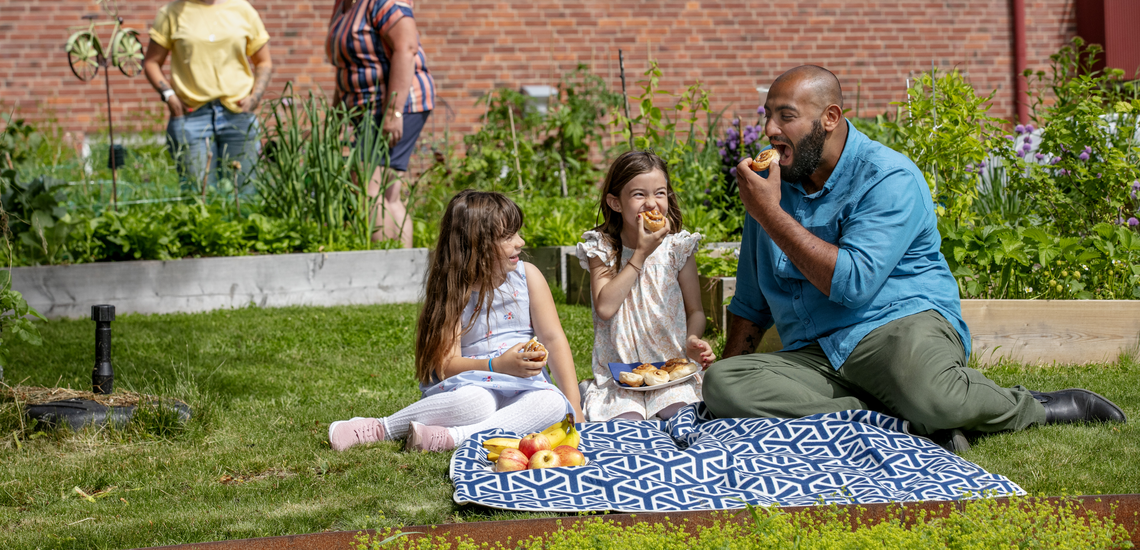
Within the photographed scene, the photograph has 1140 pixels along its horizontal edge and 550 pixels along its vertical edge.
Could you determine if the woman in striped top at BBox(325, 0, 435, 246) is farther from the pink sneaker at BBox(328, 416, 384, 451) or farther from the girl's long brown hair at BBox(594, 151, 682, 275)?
the pink sneaker at BBox(328, 416, 384, 451)

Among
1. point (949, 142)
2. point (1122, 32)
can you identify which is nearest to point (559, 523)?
point (949, 142)

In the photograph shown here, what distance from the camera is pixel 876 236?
9.59 ft

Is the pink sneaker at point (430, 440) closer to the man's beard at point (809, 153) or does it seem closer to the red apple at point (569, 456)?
the red apple at point (569, 456)

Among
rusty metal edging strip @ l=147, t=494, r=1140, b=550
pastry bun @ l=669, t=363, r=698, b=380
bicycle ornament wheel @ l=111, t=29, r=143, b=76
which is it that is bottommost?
rusty metal edging strip @ l=147, t=494, r=1140, b=550

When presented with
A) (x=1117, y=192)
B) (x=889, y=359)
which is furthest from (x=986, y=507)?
(x=1117, y=192)

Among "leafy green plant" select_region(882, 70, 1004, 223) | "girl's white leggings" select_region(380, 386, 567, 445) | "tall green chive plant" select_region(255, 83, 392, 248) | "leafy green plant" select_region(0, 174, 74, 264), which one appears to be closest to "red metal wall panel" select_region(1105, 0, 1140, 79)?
"leafy green plant" select_region(882, 70, 1004, 223)

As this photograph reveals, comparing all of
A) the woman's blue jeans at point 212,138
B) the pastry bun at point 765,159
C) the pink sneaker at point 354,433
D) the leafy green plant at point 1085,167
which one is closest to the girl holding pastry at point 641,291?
the pastry bun at point 765,159

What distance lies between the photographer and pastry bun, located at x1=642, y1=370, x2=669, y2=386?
3.36m

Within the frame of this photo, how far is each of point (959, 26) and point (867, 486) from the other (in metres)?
9.12

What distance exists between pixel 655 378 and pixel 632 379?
8cm

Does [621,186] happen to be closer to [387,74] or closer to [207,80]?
[387,74]

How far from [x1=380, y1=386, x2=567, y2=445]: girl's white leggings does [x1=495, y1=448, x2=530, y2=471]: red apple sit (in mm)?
419

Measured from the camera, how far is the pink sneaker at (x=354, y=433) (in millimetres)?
3029

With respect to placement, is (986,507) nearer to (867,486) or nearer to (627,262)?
(867,486)
